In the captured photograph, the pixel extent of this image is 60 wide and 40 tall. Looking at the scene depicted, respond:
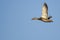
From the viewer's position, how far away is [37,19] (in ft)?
357

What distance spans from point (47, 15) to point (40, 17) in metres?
1.11

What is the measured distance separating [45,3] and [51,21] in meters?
2.54

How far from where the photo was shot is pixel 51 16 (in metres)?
107

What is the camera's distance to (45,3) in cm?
10681

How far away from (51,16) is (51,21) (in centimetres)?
66

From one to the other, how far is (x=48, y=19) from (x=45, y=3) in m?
2.30

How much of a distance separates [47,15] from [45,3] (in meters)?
1.74

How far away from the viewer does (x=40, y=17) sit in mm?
108062

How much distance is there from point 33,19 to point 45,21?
5.75ft

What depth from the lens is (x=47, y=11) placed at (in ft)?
351

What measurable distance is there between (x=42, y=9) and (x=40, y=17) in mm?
1560

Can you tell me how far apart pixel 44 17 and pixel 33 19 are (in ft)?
5.20

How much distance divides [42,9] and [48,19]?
1.69m

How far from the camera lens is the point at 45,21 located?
4235 inches
